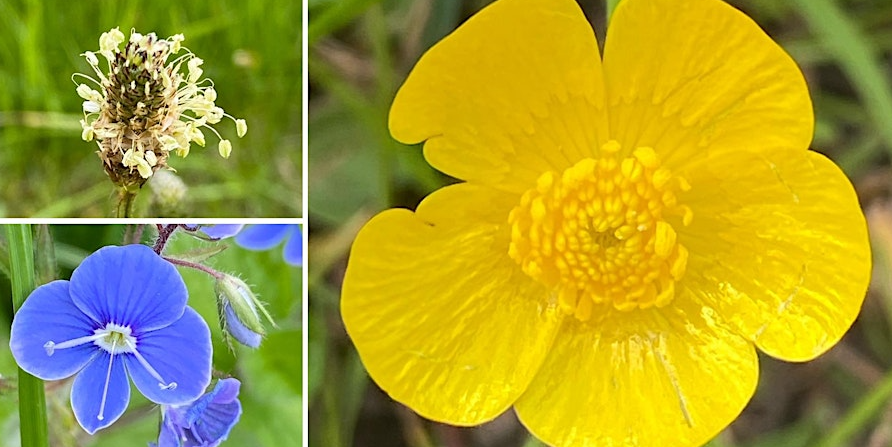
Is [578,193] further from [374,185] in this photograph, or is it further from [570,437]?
[374,185]

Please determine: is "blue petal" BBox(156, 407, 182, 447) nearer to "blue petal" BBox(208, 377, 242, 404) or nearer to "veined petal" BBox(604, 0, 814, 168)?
"blue petal" BBox(208, 377, 242, 404)

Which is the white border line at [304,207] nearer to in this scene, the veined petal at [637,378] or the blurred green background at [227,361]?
the blurred green background at [227,361]

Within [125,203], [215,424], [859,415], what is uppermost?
[125,203]

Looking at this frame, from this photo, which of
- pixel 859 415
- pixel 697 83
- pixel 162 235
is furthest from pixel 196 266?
pixel 859 415

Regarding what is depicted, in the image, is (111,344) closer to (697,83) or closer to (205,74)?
(205,74)

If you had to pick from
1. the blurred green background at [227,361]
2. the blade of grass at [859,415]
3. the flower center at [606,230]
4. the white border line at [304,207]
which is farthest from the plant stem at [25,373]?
the blade of grass at [859,415]

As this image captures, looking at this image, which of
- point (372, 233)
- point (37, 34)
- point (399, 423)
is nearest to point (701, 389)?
point (372, 233)
